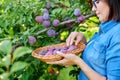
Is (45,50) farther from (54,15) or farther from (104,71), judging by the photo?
(54,15)

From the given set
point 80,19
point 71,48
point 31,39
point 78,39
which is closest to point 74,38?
point 78,39

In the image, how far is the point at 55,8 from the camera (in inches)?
96.7

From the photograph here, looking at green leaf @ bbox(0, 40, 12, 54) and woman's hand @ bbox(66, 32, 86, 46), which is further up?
green leaf @ bbox(0, 40, 12, 54)

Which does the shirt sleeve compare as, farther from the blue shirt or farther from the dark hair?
the dark hair

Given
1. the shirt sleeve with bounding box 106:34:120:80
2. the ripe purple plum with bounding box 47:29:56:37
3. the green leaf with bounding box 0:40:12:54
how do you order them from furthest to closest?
the ripe purple plum with bounding box 47:29:56:37 < the shirt sleeve with bounding box 106:34:120:80 < the green leaf with bounding box 0:40:12:54

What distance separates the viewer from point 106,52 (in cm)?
145

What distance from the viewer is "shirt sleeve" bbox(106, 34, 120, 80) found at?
4.61 ft

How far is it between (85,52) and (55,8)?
36.6 inches

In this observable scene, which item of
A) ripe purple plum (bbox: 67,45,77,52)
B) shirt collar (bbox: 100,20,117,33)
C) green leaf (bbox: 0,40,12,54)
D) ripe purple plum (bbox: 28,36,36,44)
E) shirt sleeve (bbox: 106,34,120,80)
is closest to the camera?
green leaf (bbox: 0,40,12,54)

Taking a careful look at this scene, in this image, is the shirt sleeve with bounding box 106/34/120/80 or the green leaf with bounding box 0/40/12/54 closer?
the green leaf with bounding box 0/40/12/54

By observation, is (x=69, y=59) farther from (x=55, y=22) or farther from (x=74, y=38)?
(x=55, y=22)

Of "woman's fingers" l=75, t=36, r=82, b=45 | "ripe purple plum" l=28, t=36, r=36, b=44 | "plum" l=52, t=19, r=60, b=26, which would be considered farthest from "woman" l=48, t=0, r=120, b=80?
"plum" l=52, t=19, r=60, b=26

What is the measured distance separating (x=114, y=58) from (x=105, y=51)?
0.07 m

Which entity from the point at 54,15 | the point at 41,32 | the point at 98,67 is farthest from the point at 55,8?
the point at 98,67
